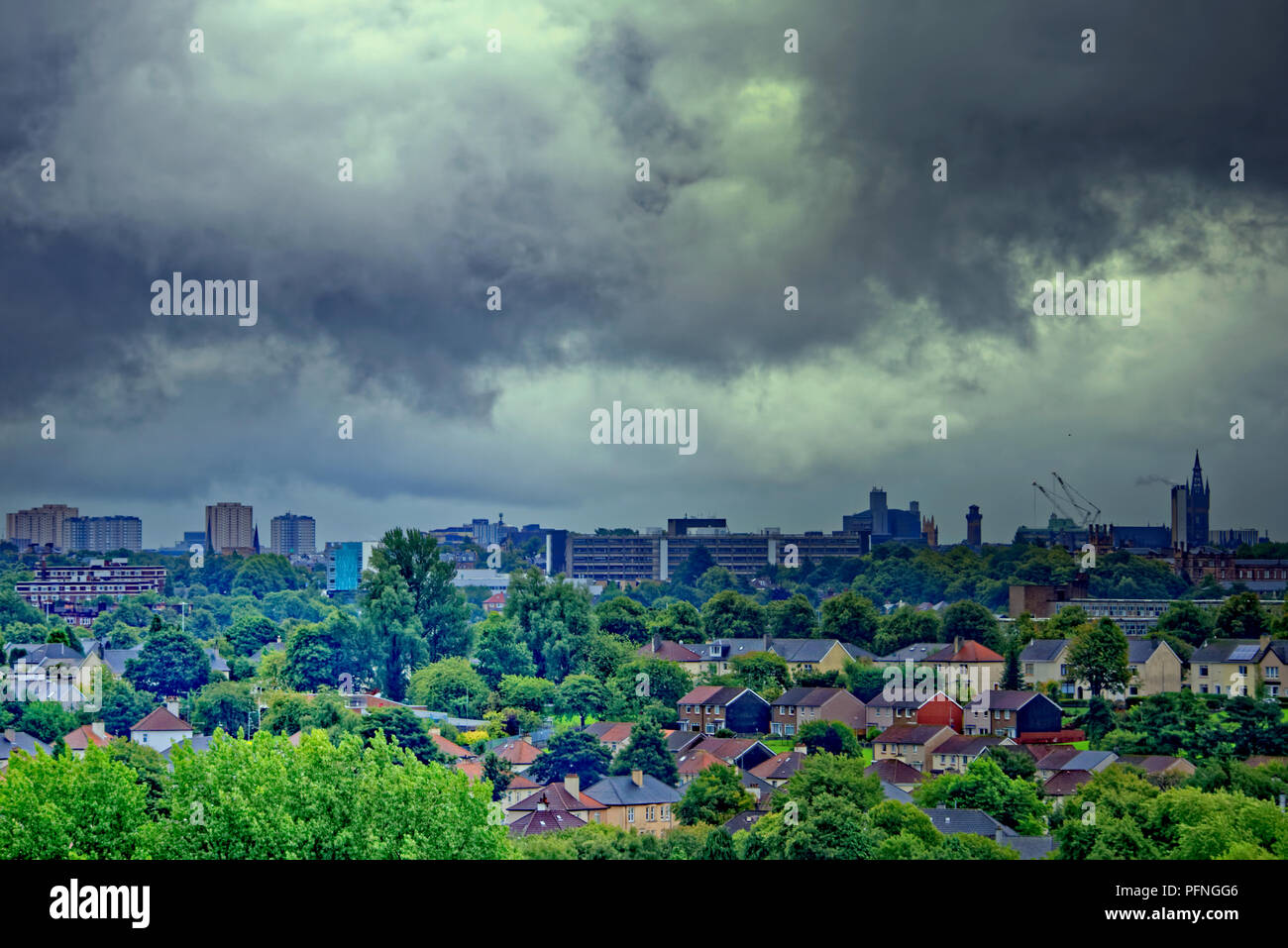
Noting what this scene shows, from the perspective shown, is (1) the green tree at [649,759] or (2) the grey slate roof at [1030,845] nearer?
(2) the grey slate roof at [1030,845]

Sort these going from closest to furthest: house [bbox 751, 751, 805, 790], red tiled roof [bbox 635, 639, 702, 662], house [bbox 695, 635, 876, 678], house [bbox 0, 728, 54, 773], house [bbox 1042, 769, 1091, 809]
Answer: house [bbox 1042, 769, 1091, 809] → house [bbox 751, 751, 805, 790] → house [bbox 0, 728, 54, 773] → house [bbox 695, 635, 876, 678] → red tiled roof [bbox 635, 639, 702, 662]

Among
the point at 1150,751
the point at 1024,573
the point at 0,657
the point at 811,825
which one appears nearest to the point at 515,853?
the point at 811,825

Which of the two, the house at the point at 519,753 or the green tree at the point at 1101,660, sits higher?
the green tree at the point at 1101,660

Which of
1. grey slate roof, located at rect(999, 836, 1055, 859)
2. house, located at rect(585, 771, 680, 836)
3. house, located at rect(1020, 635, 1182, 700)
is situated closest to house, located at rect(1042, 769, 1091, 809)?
grey slate roof, located at rect(999, 836, 1055, 859)

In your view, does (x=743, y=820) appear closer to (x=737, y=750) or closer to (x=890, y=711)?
(x=737, y=750)

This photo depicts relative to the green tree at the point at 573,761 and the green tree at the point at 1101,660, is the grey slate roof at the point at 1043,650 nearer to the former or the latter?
the green tree at the point at 1101,660

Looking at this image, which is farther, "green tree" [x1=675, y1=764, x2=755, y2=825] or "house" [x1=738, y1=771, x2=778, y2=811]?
"house" [x1=738, y1=771, x2=778, y2=811]

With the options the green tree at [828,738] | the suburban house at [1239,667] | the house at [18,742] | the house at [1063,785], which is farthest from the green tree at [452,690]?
the suburban house at [1239,667]

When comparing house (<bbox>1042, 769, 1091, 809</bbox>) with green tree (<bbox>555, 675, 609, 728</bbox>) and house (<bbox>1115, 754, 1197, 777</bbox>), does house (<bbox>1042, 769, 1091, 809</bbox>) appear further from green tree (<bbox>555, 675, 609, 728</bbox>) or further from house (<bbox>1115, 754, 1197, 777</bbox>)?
green tree (<bbox>555, 675, 609, 728</bbox>)
